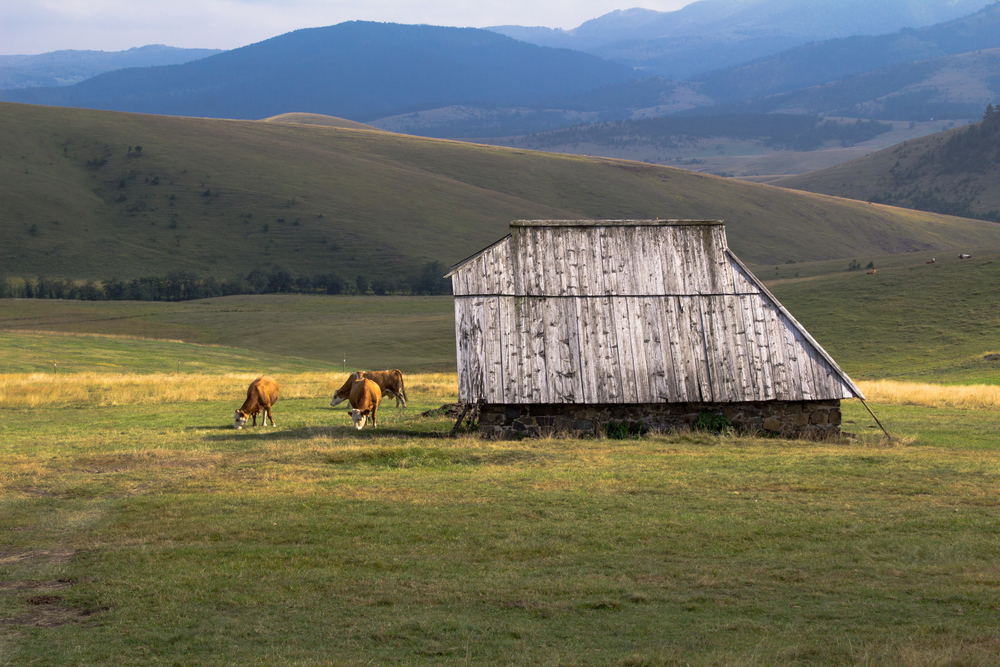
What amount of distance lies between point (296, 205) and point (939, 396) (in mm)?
128402

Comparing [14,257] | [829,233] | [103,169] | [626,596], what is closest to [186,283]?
[14,257]

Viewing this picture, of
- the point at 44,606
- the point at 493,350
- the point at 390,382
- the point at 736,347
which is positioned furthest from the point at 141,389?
the point at 44,606

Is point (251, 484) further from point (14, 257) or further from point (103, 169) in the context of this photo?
point (103, 169)

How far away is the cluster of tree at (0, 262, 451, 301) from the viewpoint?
104812mm

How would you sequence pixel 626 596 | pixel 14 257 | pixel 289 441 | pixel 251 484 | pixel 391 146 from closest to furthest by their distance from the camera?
pixel 626 596 < pixel 251 484 < pixel 289 441 < pixel 14 257 < pixel 391 146

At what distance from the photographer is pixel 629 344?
21203 mm

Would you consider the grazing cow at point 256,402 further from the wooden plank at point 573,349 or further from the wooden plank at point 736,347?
the wooden plank at point 736,347

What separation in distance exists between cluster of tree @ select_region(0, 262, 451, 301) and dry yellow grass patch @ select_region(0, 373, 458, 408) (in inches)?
2635

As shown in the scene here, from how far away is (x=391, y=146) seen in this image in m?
200

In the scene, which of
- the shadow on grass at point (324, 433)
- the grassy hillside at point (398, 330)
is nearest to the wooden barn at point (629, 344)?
the shadow on grass at point (324, 433)

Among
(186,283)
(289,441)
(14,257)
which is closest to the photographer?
(289,441)

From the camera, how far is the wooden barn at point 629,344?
67.4ft

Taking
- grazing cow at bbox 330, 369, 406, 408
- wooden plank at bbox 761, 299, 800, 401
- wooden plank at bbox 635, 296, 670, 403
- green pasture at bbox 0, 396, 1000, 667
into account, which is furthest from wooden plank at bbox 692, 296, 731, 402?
grazing cow at bbox 330, 369, 406, 408

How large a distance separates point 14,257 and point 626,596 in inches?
5082
